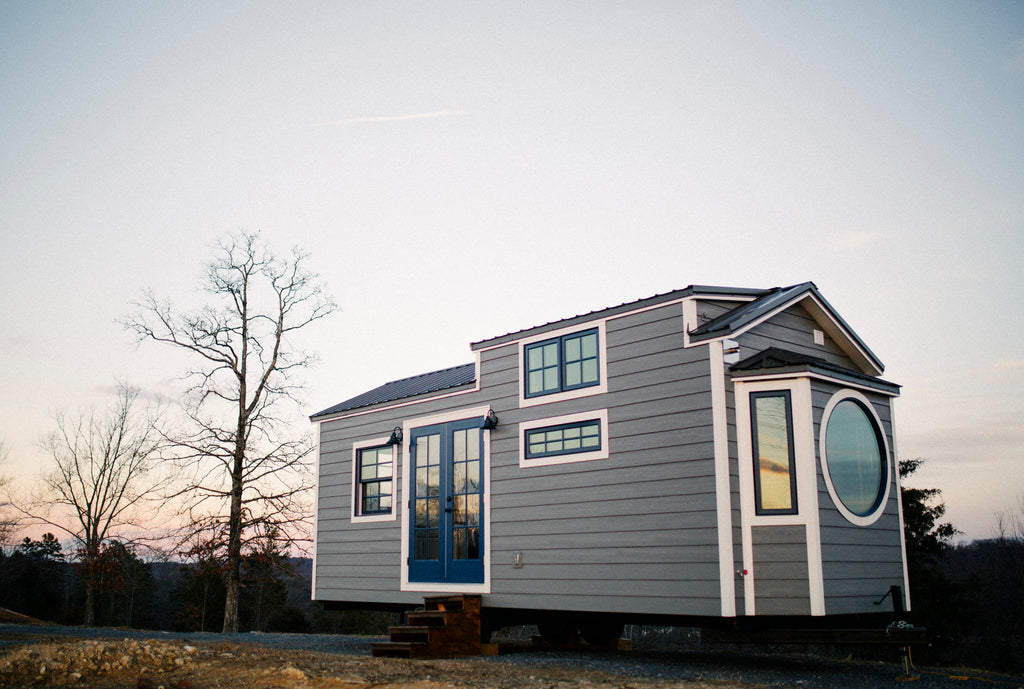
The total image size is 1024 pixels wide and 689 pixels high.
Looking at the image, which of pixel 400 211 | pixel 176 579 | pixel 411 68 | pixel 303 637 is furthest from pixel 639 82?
pixel 176 579

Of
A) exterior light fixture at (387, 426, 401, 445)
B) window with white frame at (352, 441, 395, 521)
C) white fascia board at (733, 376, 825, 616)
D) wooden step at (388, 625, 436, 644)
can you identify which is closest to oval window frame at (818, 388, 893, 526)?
white fascia board at (733, 376, 825, 616)

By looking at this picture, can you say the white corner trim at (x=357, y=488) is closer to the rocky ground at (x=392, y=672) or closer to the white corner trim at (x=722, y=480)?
the rocky ground at (x=392, y=672)

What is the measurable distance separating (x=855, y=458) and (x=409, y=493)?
244 inches

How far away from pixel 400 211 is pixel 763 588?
34.5 ft

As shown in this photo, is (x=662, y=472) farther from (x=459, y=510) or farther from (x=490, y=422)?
(x=459, y=510)

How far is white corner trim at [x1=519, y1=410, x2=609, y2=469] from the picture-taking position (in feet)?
30.3

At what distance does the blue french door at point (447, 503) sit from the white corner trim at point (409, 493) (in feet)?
0.22

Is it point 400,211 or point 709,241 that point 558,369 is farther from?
point 400,211

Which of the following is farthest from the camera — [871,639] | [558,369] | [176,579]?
[176,579]

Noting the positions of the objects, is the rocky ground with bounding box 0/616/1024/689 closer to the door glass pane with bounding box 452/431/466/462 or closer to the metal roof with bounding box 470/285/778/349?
the door glass pane with bounding box 452/431/466/462

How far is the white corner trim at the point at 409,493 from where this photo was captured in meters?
10.4

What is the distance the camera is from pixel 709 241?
13617 millimetres

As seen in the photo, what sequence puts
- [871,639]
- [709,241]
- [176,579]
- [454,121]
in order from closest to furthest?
[871,639], [709,241], [454,121], [176,579]

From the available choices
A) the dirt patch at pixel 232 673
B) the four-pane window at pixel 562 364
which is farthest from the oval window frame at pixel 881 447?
the four-pane window at pixel 562 364
